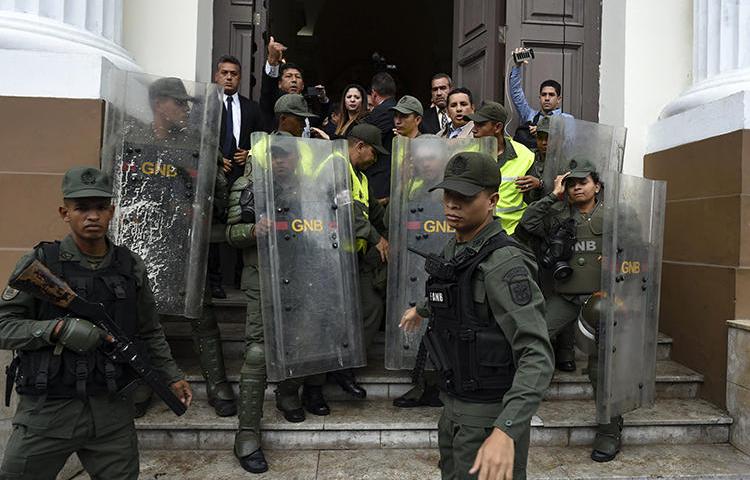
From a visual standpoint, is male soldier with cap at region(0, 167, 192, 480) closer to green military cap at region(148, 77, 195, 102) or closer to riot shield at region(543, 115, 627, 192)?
green military cap at region(148, 77, 195, 102)

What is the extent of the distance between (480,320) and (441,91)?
132 inches

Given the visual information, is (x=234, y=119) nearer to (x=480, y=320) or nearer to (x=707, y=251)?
(x=480, y=320)

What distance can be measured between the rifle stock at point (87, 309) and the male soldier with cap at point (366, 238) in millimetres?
1566

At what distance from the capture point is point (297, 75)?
466 centimetres

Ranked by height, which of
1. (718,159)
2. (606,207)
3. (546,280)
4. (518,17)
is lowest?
(546,280)

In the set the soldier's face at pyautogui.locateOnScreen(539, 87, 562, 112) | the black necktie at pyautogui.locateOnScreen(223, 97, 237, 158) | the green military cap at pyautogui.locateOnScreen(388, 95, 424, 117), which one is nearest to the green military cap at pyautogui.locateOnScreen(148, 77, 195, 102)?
the black necktie at pyautogui.locateOnScreen(223, 97, 237, 158)

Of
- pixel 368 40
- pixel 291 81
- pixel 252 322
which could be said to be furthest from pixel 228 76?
pixel 368 40

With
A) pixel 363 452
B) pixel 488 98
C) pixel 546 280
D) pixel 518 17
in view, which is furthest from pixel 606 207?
pixel 518 17

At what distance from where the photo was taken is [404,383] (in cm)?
373

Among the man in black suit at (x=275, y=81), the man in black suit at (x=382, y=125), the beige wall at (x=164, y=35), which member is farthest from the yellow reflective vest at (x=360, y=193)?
the beige wall at (x=164, y=35)

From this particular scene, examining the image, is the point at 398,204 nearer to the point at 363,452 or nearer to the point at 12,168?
the point at 363,452

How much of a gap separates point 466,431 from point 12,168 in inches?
127

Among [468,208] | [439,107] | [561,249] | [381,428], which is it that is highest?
[439,107]

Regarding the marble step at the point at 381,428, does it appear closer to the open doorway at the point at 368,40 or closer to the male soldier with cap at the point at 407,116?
the male soldier with cap at the point at 407,116
